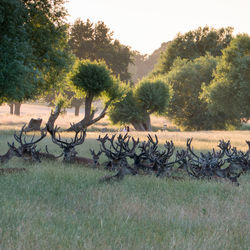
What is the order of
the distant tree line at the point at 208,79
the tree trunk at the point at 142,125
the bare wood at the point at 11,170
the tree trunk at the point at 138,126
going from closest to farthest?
the bare wood at the point at 11,170
the distant tree line at the point at 208,79
the tree trunk at the point at 142,125
the tree trunk at the point at 138,126

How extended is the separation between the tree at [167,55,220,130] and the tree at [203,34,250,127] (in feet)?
23.0

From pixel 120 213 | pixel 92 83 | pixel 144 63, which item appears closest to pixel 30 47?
pixel 92 83

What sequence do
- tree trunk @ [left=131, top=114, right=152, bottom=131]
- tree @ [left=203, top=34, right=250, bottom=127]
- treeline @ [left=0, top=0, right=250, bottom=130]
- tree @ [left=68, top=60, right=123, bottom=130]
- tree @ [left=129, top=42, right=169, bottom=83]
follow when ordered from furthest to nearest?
tree @ [left=129, top=42, right=169, bottom=83] → tree trunk @ [left=131, top=114, right=152, bottom=131] → tree @ [left=203, top=34, right=250, bottom=127] → tree @ [left=68, top=60, right=123, bottom=130] → treeline @ [left=0, top=0, right=250, bottom=130]

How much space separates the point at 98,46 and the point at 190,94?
63.3ft

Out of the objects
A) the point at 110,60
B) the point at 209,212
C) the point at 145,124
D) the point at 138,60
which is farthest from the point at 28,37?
the point at 138,60

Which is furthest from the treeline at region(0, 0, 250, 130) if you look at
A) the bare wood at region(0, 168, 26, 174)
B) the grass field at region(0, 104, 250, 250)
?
the grass field at region(0, 104, 250, 250)

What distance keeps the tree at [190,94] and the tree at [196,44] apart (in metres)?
8.21

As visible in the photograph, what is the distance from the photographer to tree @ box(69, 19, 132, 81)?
57.0 m

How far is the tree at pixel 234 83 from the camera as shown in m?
37.2

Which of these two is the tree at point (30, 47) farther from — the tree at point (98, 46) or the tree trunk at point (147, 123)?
the tree at point (98, 46)

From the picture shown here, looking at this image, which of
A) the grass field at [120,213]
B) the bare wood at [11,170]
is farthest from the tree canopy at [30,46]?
the grass field at [120,213]

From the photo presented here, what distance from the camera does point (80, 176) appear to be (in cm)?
730

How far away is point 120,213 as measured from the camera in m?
4.80

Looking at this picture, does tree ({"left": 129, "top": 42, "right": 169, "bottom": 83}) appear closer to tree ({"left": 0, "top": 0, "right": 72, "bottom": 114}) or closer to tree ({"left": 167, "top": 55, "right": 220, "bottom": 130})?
tree ({"left": 167, "top": 55, "right": 220, "bottom": 130})
